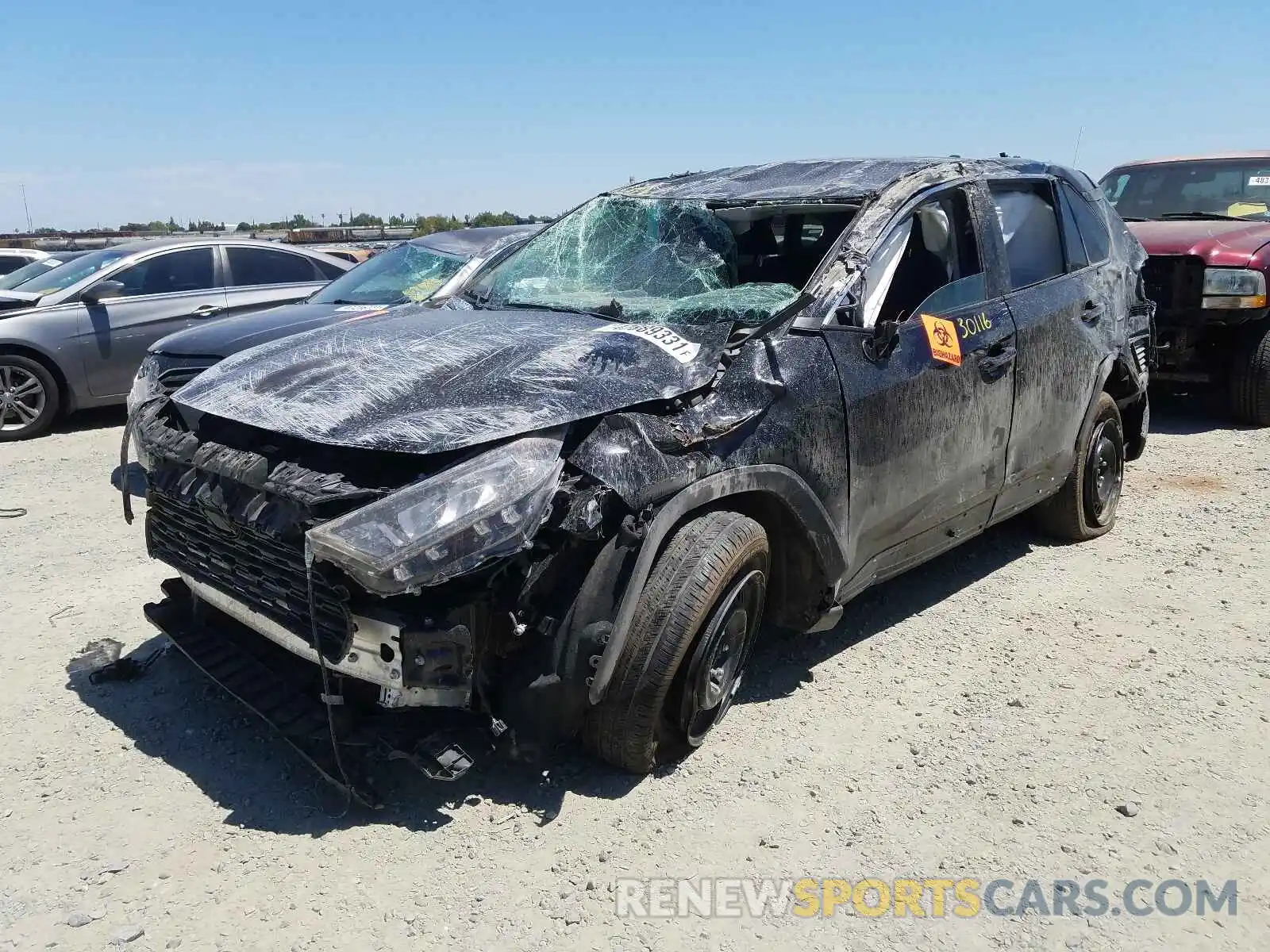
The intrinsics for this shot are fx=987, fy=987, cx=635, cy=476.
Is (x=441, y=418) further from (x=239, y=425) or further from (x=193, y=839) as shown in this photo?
(x=193, y=839)

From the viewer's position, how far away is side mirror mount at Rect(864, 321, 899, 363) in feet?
11.2

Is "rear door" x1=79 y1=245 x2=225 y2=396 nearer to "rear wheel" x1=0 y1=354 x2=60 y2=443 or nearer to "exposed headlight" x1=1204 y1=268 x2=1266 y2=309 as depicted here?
"rear wheel" x1=0 y1=354 x2=60 y2=443

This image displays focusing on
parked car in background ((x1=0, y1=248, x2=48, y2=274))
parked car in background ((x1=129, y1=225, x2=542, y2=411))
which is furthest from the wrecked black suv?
parked car in background ((x1=0, y1=248, x2=48, y2=274))

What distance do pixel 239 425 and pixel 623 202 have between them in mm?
1978

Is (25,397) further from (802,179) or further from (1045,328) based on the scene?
(1045,328)

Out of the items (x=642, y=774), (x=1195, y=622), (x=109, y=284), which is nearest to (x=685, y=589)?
(x=642, y=774)

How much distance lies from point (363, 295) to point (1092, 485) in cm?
518

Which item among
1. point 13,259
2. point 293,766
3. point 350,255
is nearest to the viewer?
point 293,766

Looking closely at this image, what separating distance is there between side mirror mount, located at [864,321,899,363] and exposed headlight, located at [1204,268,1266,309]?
5132 mm

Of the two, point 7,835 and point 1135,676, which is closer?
point 7,835

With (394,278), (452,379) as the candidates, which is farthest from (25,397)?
(452,379)

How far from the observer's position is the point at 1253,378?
7.52 meters

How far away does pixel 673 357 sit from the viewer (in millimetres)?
3133

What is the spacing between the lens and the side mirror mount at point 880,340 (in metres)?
3.42
